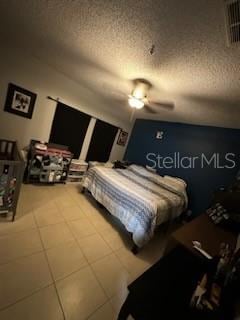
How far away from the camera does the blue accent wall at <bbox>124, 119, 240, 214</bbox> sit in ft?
10.2

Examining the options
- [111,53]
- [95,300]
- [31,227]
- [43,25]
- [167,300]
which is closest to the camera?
[167,300]

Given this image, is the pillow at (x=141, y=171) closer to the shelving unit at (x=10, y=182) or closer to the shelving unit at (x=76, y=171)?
the shelving unit at (x=76, y=171)

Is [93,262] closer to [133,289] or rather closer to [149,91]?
[133,289]

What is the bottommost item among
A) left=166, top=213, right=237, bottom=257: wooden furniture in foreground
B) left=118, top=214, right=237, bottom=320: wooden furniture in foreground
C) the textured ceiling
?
left=118, top=214, right=237, bottom=320: wooden furniture in foreground

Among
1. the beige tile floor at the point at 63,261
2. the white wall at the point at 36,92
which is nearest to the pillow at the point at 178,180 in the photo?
the beige tile floor at the point at 63,261

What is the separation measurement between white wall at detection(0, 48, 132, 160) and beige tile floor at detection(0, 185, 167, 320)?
1.24 m

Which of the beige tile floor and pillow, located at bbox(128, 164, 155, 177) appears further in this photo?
pillow, located at bbox(128, 164, 155, 177)

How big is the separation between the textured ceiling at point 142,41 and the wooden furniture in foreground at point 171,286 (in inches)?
66.6

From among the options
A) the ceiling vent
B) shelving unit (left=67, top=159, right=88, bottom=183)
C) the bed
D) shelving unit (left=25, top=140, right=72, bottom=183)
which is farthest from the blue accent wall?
the ceiling vent

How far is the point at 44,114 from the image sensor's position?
3221mm

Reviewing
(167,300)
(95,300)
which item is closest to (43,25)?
(167,300)

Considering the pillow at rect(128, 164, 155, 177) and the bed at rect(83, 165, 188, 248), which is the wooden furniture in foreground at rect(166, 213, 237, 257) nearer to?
the bed at rect(83, 165, 188, 248)

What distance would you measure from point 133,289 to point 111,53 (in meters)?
2.16

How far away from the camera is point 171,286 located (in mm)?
1007
